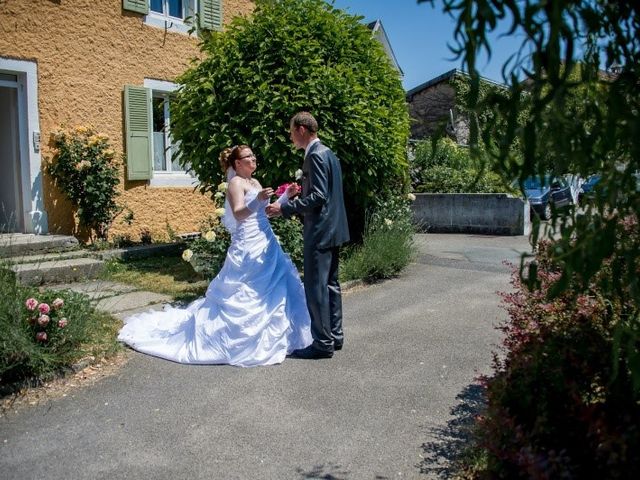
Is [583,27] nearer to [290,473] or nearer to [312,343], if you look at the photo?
[290,473]

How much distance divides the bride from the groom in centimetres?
23

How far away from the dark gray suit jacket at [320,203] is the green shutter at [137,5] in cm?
707

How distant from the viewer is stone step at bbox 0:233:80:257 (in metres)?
8.43

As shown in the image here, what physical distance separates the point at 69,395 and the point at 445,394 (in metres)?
2.73

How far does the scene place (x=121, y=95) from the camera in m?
10.6

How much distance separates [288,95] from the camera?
25.5 feet

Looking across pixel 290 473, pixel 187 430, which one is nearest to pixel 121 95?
pixel 187 430

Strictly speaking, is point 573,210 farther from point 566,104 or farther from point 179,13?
point 179,13

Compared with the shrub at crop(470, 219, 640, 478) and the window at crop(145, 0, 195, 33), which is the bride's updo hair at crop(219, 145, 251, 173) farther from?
the window at crop(145, 0, 195, 33)

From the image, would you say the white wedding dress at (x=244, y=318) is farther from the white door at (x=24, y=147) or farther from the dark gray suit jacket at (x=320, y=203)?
the white door at (x=24, y=147)

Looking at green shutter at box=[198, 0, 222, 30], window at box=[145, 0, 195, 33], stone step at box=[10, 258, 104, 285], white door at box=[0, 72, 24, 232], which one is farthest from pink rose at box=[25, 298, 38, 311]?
green shutter at box=[198, 0, 222, 30]

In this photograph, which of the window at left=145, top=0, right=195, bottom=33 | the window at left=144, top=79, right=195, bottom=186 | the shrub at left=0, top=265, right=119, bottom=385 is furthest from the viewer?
the window at left=144, top=79, right=195, bottom=186

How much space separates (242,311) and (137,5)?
7.74m

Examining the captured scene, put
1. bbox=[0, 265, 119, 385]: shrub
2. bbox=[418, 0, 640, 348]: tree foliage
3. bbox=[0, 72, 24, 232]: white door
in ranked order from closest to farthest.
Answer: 1. bbox=[418, 0, 640, 348]: tree foliage
2. bbox=[0, 265, 119, 385]: shrub
3. bbox=[0, 72, 24, 232]: white door
